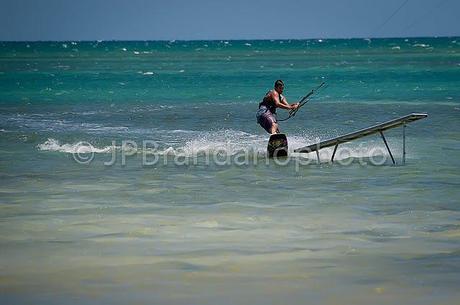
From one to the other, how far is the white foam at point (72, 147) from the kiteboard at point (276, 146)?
3796 mm

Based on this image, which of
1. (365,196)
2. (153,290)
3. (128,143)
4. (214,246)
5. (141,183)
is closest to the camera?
(153,290)

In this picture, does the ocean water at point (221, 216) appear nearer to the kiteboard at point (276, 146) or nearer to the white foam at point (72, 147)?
the white foam at point (72, 147)

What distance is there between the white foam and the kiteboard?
380 centimetres

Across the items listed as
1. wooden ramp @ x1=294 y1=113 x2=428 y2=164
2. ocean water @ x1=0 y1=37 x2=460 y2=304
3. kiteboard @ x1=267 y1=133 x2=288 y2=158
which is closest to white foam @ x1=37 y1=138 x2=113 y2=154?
ocean water @ x1=0 y1=37 x2=460 y2=304

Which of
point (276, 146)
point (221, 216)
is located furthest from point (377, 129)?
point (221, 216)

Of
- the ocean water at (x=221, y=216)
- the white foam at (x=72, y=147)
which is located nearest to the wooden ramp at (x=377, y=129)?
the ocean water at (x=221, y=216)

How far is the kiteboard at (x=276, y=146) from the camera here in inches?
685

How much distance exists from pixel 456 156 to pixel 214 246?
9.18 meters

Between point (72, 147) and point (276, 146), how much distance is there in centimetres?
508

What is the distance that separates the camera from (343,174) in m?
15.7

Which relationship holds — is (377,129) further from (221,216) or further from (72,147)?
(72,147)

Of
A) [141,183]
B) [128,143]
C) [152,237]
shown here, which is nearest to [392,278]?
[152,237]

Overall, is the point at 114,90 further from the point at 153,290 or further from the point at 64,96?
the point at 153,290

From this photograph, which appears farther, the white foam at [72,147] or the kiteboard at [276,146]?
the white foam at [72,147]
